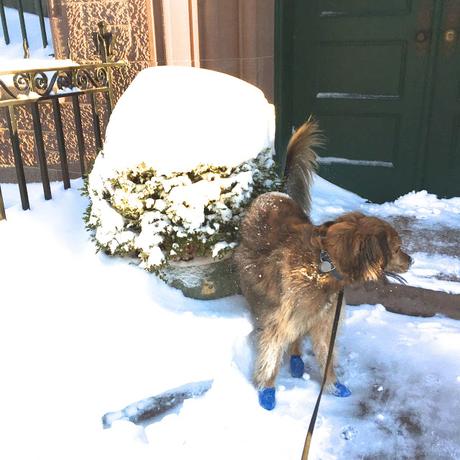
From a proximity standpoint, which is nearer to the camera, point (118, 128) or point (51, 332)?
point (51, 332)

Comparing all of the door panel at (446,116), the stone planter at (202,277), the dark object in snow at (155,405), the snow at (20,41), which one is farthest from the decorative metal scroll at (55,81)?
the door panel at (446,116)

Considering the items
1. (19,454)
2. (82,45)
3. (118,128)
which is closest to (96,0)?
(82,45)

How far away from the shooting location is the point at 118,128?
2707mm

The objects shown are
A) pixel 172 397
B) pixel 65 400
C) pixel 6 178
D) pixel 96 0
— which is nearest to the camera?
pixel 65 400

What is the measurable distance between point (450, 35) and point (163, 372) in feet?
11.9

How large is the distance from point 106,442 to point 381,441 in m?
1.23

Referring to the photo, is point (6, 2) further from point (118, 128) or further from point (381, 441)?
point (381, 441)

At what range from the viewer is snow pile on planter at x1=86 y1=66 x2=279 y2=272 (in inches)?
101

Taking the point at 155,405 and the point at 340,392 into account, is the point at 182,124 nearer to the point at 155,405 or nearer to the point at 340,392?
the point at 155,405

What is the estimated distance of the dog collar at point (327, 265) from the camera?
2.02m

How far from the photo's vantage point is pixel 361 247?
6.40 feet

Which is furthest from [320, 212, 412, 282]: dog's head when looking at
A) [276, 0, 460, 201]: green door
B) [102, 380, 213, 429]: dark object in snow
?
[276, 0, 460, 201]: green door

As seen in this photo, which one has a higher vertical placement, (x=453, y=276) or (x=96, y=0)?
(x=96, y=0)

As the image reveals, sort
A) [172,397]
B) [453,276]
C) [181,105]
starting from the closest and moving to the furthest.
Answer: [172,397]
[181,105]
[453,276]
